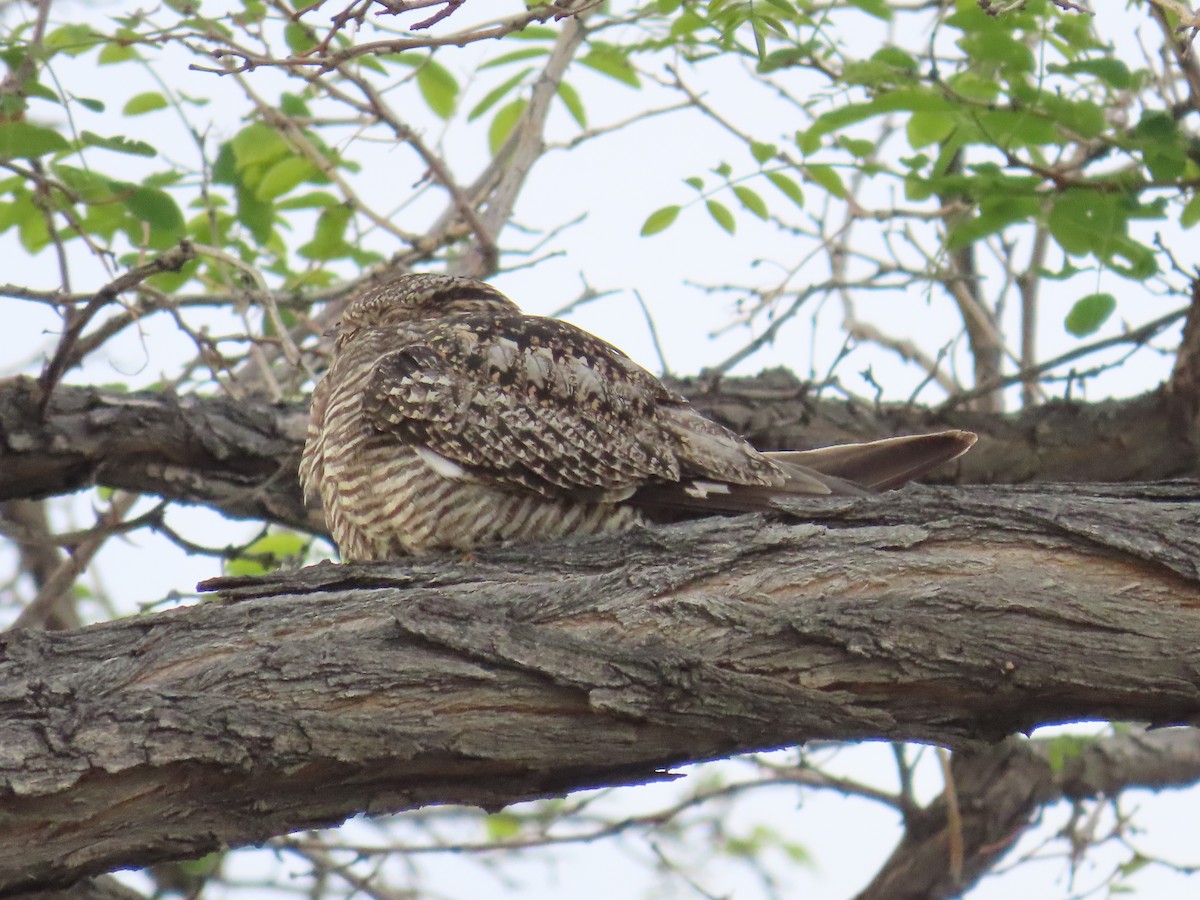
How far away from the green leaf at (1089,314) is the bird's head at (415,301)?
1768mm

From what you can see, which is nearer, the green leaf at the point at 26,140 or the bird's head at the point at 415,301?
the green leaf at the point at 26,140

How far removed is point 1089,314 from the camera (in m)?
4.40

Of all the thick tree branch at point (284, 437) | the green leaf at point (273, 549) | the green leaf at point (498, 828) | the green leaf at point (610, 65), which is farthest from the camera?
the green leaf at point (498, 828)

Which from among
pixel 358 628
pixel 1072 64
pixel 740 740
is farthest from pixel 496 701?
pixel 1072 64

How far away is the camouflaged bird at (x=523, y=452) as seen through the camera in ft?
11.6

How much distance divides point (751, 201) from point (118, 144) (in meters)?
2.06

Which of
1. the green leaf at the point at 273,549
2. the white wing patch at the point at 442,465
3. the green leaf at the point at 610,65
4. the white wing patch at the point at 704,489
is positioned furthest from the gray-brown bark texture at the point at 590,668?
the green leaf at the point at 610,65

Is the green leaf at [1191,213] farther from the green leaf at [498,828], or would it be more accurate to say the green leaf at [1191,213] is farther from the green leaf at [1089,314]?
the green leaf at [498,828]

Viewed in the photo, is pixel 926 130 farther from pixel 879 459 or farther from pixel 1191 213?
pixel 879 459

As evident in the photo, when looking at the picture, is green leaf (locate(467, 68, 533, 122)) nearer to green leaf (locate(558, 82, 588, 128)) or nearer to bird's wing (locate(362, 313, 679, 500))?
green leaf (locate(558, 82, 588, 128))

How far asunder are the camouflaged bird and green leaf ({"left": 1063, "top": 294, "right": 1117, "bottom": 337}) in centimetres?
94

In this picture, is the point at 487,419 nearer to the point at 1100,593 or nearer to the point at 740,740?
the point at 740,740

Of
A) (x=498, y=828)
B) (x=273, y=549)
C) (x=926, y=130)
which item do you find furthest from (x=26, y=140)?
(x=498, y=828)

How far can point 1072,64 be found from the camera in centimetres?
396
